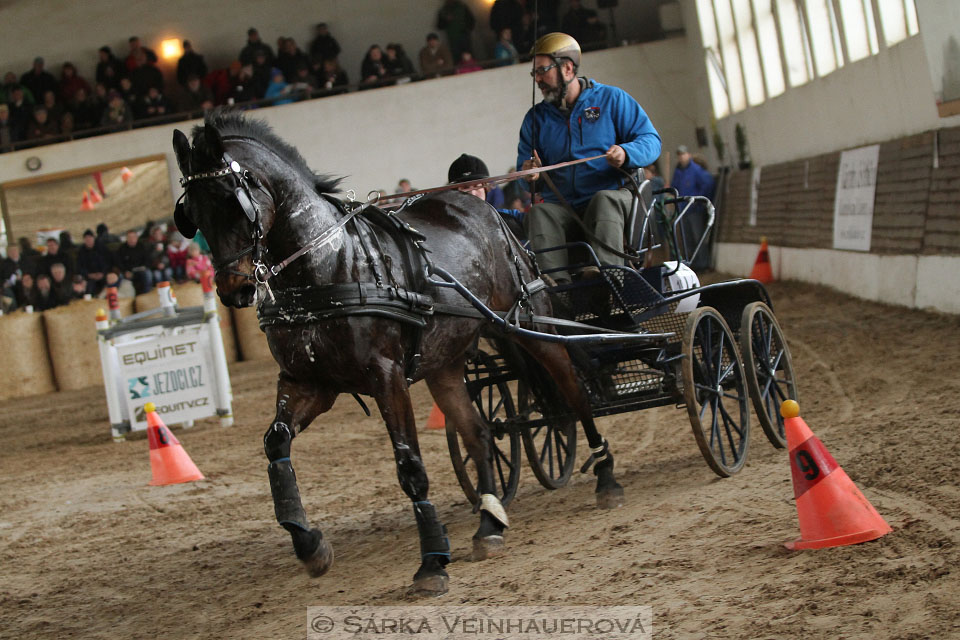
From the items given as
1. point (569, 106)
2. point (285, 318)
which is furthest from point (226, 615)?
point (569, 106)

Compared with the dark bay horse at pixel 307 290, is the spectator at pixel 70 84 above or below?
above

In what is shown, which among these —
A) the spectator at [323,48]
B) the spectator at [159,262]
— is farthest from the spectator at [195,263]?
the spectator at [323,48]

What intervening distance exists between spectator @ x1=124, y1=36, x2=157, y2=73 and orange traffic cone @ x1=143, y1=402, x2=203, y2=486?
54.3ft

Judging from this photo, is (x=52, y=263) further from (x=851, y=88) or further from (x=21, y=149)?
(x=851, y=88)

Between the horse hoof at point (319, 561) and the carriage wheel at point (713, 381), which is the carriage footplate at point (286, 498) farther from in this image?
the carriage wheel at point (713, 381)

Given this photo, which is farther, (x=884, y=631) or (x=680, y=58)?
(x=680, y=58)

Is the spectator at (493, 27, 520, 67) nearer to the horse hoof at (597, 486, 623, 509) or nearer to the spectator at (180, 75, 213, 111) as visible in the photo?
the spectator at (180, 75, 213, 111)

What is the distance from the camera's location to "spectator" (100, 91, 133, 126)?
21.3 meters

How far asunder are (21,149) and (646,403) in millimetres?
19191

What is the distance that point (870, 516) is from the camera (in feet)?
13.1

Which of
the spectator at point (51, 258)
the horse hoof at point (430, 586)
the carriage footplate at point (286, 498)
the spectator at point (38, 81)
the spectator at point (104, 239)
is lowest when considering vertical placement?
the horse hoof at point (430, 586)

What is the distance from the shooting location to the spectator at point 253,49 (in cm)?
2199

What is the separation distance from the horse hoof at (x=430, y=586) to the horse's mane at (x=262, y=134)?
1.73m

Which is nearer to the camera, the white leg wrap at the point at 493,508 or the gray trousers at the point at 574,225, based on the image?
the white leg wrap at the point at 493,508
